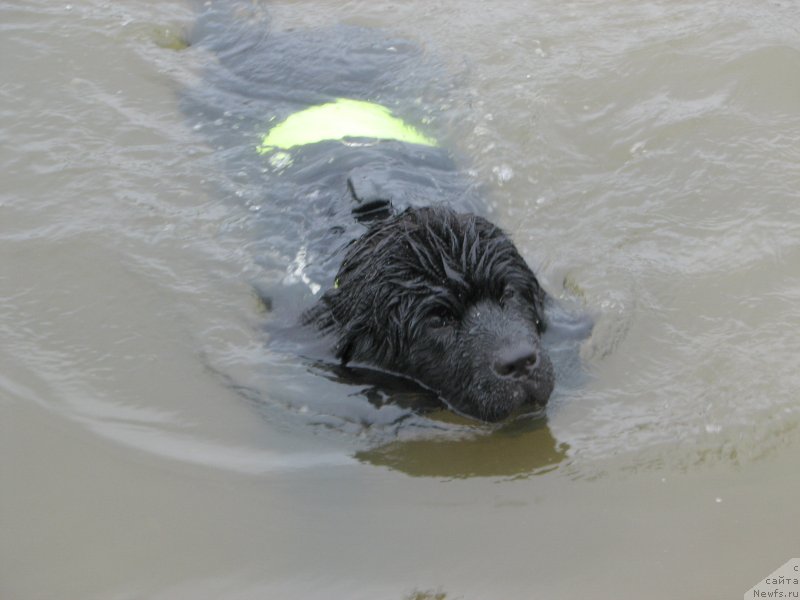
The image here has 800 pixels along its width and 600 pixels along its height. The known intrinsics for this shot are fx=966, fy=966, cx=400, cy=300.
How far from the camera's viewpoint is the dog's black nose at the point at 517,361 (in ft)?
14.1

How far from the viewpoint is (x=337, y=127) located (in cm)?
635

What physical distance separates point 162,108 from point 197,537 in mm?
4260

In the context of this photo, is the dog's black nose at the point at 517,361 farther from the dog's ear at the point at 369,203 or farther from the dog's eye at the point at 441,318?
the dog's ear at the point at 369,203

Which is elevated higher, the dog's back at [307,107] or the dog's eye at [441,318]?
the dog's back at [307,107]

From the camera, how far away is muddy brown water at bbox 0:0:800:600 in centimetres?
390

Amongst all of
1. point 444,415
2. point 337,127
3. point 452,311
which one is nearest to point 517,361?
point 452,311

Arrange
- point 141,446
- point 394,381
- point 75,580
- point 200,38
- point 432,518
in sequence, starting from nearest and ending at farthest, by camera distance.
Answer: point 75,580 < point 432,518 < point 141,446 < point 394,381 < point 200,38

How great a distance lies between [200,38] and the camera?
317 inches

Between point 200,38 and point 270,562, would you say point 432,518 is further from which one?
point 200,38

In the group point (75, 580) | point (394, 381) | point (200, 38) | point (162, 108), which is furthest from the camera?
point (200, 38)

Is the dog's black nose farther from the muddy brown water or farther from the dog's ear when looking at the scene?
the dog's ear

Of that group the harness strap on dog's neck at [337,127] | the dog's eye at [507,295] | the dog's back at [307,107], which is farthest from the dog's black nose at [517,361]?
the harness strap on dog's neck at [337,127]

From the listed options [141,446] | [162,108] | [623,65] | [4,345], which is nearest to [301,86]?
[162,108]

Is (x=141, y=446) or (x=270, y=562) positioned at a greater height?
(x=141, y=446)
